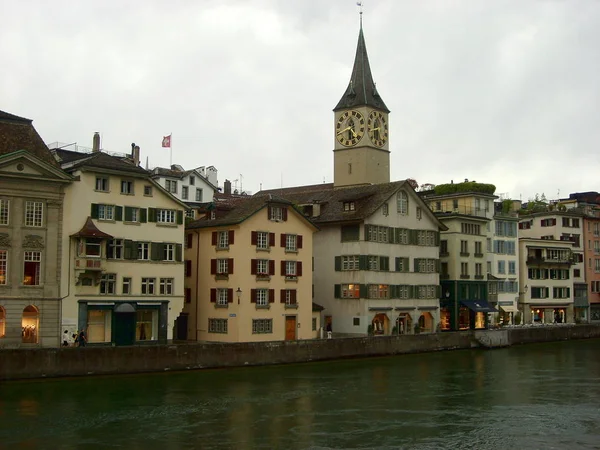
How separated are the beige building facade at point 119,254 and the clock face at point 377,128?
39.9m

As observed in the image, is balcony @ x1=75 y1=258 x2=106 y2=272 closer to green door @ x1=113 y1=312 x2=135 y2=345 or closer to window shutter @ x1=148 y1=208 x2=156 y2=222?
green door @ x1=113 y1=312 x2=135 y2=345

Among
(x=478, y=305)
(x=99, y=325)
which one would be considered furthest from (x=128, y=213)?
(x=478, y=305)

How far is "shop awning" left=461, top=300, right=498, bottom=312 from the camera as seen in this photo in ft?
296

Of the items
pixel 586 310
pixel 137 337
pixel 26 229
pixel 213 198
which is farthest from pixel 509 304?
pixel 26 229

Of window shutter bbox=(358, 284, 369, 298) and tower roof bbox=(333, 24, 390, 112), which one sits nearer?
window shutter bbox=(358, 284, 369, 298)

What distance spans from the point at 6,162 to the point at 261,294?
934 inches

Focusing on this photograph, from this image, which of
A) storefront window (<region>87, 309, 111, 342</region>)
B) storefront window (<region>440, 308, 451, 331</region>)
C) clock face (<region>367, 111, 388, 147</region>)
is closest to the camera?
storefront window (<region>87, 309, 111, 342</region>)

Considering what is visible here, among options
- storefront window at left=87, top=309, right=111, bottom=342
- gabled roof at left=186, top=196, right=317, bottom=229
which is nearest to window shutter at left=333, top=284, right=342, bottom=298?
gabled roof at left=186, top=196, right=317, bottom=229

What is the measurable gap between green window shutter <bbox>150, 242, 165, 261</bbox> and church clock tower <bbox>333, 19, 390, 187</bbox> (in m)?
39.2

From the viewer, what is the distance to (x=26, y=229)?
5669 cm

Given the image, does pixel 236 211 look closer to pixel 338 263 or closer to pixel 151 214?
pixel 151 214

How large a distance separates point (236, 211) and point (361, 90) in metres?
36.3

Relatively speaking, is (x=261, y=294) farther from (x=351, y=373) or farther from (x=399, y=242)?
(x=399, y=242)

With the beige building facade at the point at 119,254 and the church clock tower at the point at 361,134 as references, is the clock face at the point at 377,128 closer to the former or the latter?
the church clock tower at the point at 361,134
